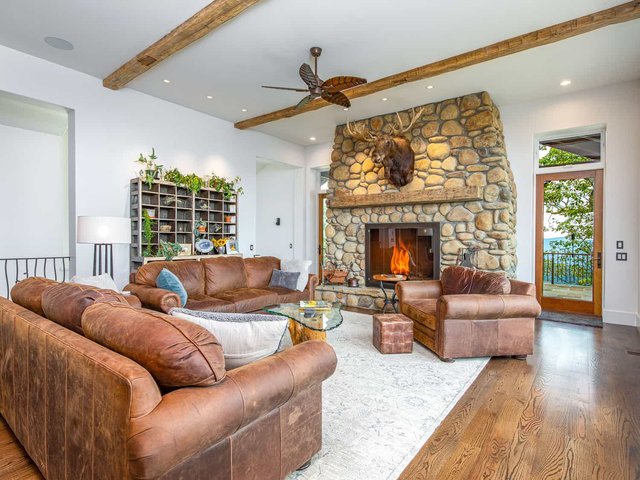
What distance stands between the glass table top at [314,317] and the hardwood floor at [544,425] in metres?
1.06

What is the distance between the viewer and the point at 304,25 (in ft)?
11.5

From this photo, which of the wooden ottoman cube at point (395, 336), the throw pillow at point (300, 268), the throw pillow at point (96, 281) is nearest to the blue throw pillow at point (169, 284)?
the throw pillow at point (96, 281)

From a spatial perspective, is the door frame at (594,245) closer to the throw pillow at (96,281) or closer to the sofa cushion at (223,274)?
the sofa cushion at (223,274)

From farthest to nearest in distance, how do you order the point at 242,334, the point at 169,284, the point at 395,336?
the point at 169,284, the point at 395,336, the point at 242,334

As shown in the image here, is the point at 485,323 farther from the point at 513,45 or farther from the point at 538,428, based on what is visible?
the point at 513,45

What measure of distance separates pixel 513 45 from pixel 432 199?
7.18 feet

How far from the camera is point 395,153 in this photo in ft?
18.0

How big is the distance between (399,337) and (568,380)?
1387 millimetres

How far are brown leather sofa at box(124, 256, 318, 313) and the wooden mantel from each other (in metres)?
1.60

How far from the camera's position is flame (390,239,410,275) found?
5.88 m

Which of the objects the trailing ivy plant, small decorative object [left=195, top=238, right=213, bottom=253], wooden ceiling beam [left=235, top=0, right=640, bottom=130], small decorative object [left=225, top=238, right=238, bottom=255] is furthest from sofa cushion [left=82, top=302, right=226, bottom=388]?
small decorative object [left=225, top=238, right=238, bottom=255]

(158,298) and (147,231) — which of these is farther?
(147,231)

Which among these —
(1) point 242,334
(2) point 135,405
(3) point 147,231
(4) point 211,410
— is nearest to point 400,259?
(3) point 147,231

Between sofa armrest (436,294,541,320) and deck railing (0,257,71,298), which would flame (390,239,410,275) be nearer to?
sofa armrest (436,294,541,320)
